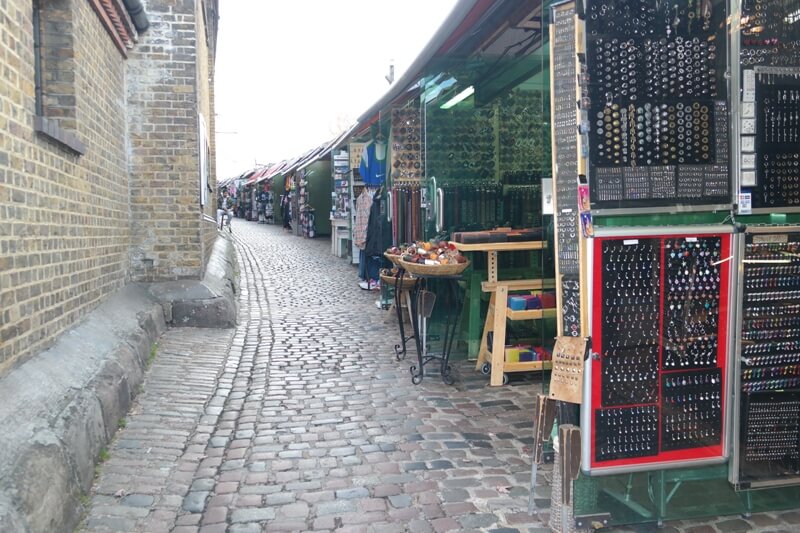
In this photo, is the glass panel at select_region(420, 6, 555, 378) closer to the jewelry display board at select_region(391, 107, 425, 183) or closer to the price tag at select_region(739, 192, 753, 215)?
the jewelry display board at select_region(391, 107, 425, 183)

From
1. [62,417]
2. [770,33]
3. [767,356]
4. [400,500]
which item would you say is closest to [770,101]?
[770,33]

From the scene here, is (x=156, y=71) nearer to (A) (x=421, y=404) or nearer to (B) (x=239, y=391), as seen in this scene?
(B) (x=239, y=391)

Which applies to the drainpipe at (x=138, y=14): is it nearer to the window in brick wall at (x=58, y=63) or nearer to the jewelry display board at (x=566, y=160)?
the window in brick wall at (x=58, y=63)

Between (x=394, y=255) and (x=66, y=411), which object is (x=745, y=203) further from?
(x=394, y=255)

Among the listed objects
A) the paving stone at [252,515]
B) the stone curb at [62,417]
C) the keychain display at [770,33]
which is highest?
the keychain display at [770,33]

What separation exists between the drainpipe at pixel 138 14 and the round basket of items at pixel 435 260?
395 centimetres

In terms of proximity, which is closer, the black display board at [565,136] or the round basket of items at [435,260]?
the black display board at [565,136]

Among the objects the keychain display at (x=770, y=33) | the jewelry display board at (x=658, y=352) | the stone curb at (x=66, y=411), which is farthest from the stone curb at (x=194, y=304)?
the keychain display at (x=770, y=33)

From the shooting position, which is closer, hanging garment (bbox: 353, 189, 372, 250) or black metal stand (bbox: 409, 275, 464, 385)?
black metal stand (bbox: 409, 275, 464, 385)

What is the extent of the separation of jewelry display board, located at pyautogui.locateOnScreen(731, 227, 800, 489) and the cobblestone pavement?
1.10 feet

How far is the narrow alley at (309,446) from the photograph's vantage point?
11.5 ft

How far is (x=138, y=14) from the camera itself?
286 inches

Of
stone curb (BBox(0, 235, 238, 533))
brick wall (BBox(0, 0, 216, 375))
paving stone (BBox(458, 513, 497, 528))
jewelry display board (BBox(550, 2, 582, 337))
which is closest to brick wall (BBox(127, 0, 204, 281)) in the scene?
brick wall (BBox(0, 0, 216, 375))

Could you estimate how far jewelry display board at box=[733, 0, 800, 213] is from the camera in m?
3.24
